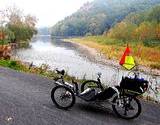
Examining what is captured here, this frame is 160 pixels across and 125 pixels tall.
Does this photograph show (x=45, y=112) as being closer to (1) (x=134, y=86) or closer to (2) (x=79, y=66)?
(1) (x=134, y=86)

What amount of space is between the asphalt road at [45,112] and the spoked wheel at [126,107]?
15 centimetres

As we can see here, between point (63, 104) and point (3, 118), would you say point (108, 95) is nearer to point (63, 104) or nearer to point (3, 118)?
point (63, 104)

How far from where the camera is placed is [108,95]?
937cm

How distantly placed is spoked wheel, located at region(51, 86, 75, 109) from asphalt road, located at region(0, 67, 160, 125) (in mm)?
156

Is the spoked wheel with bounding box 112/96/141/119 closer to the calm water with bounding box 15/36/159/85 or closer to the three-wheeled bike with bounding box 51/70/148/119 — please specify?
the three-wheeled bike with bounding box 51/70/148/119

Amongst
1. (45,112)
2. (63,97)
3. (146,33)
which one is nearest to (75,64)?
(63,97)

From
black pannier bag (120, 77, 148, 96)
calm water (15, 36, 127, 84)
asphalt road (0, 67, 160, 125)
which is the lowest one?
calm water (15, 36, 127, 84)

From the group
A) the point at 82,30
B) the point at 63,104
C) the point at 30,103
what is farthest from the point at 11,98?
the point at 82,30

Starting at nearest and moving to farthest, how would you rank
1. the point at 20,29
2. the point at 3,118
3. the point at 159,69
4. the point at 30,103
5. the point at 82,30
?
the point at 3,118, the point at 30,103, the point at 159,69, the point at 20,29, the point at 82,30

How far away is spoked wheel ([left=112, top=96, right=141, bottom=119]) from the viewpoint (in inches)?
368

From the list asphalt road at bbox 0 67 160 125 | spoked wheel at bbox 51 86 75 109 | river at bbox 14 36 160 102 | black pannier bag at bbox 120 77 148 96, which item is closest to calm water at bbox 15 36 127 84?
Answer: river at bbox 14 36 160 102

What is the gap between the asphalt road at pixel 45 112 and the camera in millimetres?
8500

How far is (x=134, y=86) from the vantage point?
9.12 m

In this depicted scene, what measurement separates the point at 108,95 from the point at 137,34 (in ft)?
267
